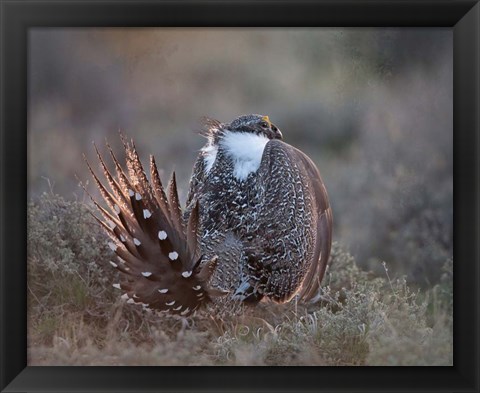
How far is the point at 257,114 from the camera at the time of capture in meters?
4.33

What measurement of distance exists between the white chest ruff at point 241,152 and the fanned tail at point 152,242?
0.25 metres

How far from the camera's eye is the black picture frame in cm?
414

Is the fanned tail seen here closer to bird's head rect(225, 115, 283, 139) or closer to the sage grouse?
the sage grouse

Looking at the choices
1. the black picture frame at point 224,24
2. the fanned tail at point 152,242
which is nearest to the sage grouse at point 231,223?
the fanned tail at point 152,242

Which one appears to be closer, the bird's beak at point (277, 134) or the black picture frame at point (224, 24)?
the black picture frame at point (224, 24)

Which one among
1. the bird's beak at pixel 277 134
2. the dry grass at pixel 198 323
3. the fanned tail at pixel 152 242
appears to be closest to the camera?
the fanned tail at pixel 152 242

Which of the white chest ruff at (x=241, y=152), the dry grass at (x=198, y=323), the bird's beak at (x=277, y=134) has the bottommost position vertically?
the dry grass at (x=198, y=323)

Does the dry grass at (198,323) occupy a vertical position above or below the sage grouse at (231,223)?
below

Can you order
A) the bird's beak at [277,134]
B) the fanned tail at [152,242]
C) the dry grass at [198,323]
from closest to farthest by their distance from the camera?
the fanned tail at [152,242]
the dry grass at [198,323]
the bird's beak at [277,134]

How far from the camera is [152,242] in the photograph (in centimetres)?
408

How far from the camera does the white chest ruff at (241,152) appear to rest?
436 centimetres

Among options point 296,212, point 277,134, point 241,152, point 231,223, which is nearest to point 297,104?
point 277,134

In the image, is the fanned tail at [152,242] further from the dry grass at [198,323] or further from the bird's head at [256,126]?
the bird's head at [256,126]

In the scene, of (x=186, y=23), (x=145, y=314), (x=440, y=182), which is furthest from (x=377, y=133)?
(x=145, y=314)
